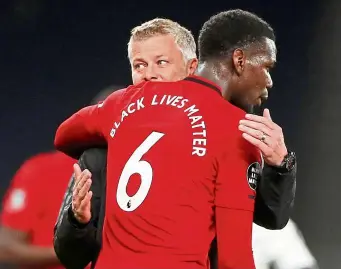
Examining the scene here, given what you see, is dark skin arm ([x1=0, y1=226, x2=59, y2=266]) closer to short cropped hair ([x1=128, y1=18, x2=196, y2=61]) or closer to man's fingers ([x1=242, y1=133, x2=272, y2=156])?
short cropped hair ([x1=128, y1=18, x2=196, y2=61])

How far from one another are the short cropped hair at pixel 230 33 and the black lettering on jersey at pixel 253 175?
0.75 ft

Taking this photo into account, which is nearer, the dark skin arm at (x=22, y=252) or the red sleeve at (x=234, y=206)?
the red sleeve at (x=234, y=206)

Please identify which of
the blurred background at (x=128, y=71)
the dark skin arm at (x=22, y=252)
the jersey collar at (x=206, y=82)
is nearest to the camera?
the jersey collar at (x=206, y=82)

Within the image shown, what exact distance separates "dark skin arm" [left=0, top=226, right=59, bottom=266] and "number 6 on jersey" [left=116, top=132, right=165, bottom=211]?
539 millimetres

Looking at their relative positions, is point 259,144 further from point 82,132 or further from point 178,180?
point 82,132

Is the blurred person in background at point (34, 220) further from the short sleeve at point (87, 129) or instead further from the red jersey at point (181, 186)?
the red jersey at point (181, 186)

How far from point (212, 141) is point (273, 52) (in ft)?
0.81

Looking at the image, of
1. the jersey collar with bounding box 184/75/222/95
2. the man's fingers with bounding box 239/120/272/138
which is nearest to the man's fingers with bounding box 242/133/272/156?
the man's fingers with bounding box 239/120/272/138

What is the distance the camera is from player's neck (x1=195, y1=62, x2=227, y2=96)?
4.17 feet

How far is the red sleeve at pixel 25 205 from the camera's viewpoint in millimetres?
1655

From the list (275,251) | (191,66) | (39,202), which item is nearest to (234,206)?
(191,66)

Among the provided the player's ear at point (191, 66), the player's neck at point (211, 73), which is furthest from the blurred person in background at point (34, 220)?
the player's neck at point (211, 73)

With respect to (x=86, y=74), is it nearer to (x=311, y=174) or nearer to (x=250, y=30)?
(x=311, y=174)

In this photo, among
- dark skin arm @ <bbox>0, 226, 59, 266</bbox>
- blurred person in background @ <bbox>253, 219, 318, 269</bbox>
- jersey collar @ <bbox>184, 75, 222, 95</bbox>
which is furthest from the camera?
blurred person in background @ <bbox>253, 219, 318, 269</bbox>
